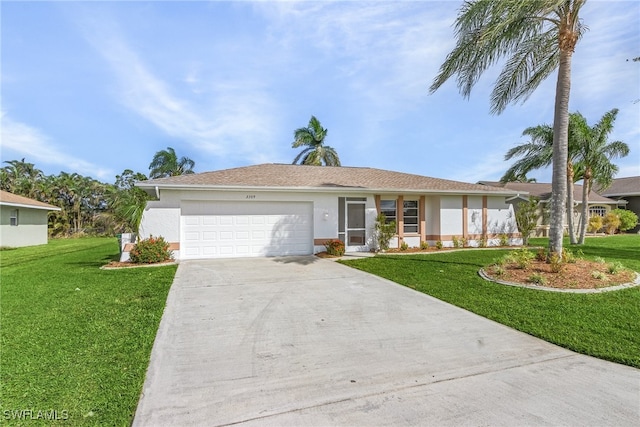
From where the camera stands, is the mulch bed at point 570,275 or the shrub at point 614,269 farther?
the shrub at point 614,269

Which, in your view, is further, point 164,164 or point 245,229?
point 164,164

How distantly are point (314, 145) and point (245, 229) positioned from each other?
55.3 ft

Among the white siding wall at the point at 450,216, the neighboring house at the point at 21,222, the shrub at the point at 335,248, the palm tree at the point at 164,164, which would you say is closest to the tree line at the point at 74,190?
the palm tree at the point at 164,164

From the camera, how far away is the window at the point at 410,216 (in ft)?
50.6

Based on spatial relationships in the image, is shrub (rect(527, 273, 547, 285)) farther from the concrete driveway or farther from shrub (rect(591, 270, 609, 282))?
the concrete driveway

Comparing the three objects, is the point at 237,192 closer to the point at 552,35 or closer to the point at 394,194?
the point at 394,194

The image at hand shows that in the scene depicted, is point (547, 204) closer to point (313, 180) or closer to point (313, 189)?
point (313, 180)

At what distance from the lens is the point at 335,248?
1320 centimetres

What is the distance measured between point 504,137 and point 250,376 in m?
21.6

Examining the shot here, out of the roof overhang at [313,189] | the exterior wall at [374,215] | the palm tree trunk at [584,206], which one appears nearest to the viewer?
the roof overhang at [313,189]

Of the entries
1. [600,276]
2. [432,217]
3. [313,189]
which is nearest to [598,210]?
[432,217]

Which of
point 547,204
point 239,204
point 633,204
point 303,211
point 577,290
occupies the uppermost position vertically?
point 633,204

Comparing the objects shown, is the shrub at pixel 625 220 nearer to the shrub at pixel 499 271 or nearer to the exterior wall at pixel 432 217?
the exterior wall at pixel 432 217

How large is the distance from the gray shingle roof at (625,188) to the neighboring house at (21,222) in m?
A: 44.2
